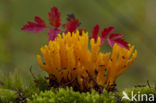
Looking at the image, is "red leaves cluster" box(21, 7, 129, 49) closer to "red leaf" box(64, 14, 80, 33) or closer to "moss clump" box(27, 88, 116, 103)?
"red leaf" box(64, 14, 80, 33)

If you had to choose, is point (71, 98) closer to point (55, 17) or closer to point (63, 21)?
point (55, 17)

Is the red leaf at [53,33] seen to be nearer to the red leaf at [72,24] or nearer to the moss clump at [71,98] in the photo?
the red leaf at [72,24]

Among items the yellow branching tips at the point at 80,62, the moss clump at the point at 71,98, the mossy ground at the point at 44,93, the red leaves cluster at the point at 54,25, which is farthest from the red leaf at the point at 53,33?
the moss clump at the point at 71,98

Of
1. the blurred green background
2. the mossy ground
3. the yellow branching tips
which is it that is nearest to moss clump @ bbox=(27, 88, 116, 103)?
the mossy ground

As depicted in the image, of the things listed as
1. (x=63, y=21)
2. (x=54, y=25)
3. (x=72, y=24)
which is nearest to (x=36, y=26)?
(x=54, y=25)

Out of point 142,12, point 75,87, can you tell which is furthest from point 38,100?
point 142,12

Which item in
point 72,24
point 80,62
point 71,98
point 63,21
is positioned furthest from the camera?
point 63,21
